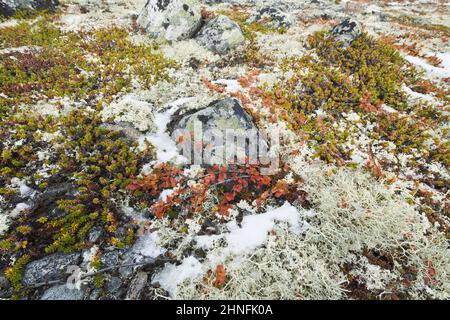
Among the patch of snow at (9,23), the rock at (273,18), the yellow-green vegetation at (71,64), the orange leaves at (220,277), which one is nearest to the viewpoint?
the orange leaves at (220,277)

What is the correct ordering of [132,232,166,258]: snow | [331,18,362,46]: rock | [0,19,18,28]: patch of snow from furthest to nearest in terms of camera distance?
[0,19,18,28]: patch of snow, [331,18,362,46]: rock, [132,232,166,258]: snow

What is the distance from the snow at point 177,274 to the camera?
4.25 m

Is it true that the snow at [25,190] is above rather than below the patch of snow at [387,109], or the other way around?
above

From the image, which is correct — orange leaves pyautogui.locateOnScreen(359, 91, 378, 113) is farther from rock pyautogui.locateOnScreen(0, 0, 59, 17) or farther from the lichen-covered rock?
rock pyautogui.locateOnScreen(0, 0, 59, 17)

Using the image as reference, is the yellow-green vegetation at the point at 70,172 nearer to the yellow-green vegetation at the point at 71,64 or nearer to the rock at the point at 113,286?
the rock at the point at 113,286

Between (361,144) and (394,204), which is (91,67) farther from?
(394,204)

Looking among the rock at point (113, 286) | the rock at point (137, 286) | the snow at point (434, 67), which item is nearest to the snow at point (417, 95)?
the snow at point (434, 67)

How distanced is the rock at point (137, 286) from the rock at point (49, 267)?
1.13 meters

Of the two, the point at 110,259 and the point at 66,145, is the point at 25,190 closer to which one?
the point at 66,145

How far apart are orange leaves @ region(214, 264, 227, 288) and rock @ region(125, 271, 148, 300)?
48.4 inches

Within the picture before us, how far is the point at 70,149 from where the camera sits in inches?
248

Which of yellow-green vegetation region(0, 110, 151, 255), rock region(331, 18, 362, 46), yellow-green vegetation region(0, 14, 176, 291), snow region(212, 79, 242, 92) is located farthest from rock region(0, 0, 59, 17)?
rock region(331, 18, 362, 46)

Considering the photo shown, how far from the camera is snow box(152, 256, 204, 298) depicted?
425 centimetres
